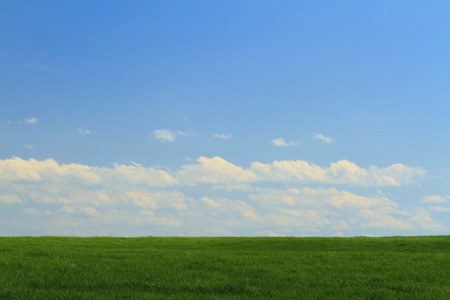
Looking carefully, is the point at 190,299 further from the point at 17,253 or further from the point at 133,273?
the point at 17,253

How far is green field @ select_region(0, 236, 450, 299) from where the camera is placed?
520 inches

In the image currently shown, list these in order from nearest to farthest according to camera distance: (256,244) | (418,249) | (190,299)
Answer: (190,299)
(418,249)
(256,244)

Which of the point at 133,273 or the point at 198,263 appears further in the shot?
the point at 198,263

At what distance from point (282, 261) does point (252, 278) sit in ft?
13.0

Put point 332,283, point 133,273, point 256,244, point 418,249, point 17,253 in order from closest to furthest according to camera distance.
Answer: point 332,283
point 133,273
point 17,253
point 418,249
point 256,244

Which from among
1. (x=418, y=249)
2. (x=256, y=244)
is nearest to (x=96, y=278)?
(x=256, y=244)

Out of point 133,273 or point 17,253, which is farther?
point 17,253

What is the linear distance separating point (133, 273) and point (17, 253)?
9110 mm

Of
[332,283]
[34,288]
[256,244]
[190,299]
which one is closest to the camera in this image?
[190,299]

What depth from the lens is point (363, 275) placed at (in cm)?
1593

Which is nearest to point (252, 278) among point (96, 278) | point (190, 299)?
point (190, 299)

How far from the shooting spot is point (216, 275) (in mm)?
15539

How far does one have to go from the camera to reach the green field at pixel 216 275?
13196 millimetres

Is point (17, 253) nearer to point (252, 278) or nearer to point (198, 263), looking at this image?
point (198, 263)
